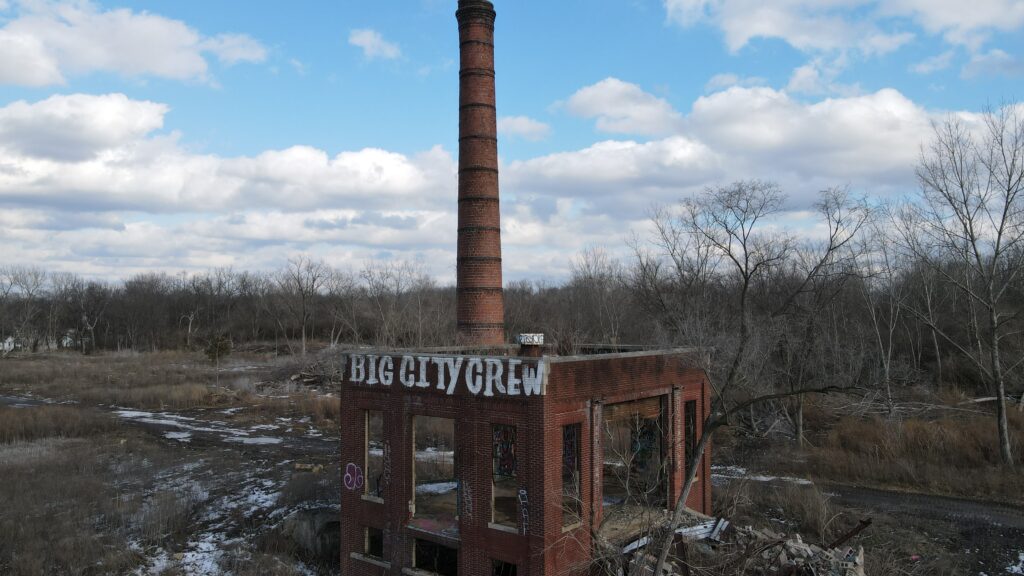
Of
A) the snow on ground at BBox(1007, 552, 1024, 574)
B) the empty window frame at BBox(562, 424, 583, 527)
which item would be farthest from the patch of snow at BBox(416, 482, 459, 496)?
the snow on ground at BBox(1007, 552, 1024, 574)

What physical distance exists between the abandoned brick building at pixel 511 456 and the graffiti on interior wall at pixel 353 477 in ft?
0.10

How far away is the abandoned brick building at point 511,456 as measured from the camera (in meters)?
12.2

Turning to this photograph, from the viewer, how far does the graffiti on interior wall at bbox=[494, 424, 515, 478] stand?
16641 millimetres

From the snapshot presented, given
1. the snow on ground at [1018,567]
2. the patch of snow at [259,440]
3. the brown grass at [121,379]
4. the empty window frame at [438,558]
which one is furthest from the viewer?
the brown grass at [121,379]

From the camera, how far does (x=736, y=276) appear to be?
34594mm

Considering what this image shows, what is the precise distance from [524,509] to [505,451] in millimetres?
4580

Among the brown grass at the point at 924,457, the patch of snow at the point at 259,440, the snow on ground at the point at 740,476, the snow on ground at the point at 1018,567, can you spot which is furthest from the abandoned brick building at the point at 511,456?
the patch of snow at the point at 259,440

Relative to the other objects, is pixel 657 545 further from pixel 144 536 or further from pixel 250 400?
pixel 250 400

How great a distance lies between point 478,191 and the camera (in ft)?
67.2

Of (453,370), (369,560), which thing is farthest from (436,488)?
(453,370)

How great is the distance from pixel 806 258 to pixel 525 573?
30456 millimetres

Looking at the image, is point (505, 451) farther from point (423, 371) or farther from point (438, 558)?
point (423, 371)

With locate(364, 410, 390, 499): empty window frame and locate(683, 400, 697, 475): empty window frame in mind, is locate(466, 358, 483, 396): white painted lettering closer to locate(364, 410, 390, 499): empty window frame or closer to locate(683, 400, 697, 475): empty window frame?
locate(364, 410, 390, 499): empty window frame

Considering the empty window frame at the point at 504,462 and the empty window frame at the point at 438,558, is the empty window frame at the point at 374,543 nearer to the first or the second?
the empty window frame at the point at 438,558
